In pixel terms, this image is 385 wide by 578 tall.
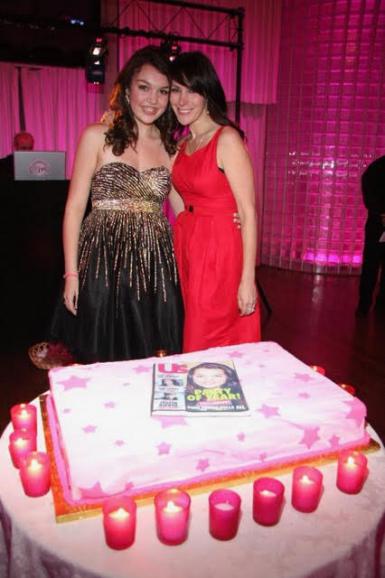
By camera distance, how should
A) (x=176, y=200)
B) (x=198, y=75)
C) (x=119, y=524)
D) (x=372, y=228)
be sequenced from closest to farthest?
(x=119, y=524), (x=198, y=75), (x=176, y=200), (x=372, y=228)

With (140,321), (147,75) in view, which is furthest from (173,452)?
(147,75)

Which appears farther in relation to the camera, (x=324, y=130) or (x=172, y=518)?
(x=324, y=130)

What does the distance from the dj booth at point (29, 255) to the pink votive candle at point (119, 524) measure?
267cm

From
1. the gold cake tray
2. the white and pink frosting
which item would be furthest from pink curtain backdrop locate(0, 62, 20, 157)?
the gold cake tray

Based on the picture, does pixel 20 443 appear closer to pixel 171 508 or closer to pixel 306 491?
pixel 171 508

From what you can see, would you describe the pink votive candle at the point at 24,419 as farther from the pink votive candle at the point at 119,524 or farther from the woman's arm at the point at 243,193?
the woman's arm at the point at 243,193

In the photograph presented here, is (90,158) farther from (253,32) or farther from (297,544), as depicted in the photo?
(253,32)

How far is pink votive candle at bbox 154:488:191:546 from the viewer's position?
97 centimetres

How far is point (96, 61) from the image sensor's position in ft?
16.4

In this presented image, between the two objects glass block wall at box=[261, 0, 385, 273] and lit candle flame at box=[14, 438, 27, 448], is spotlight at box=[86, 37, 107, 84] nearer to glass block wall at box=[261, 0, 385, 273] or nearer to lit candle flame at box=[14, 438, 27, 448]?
glass block wall at box=[261, 0, 385, 273]

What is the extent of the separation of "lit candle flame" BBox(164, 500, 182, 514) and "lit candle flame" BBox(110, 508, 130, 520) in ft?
0.24

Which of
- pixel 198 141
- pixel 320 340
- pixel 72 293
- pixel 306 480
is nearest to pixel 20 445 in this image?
pixel 306 480

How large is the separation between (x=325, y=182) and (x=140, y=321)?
15.2ft

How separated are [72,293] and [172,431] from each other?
1074 mm
